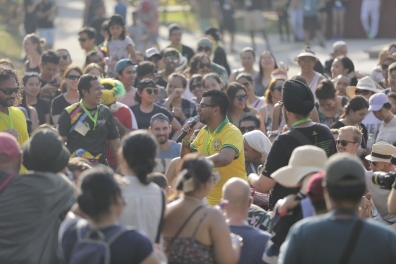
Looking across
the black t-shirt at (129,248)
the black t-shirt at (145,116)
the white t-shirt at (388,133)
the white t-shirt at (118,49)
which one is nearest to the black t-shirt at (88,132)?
the black t-shirt at (145,116)

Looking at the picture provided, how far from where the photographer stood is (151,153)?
529cm

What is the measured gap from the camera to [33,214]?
539cm

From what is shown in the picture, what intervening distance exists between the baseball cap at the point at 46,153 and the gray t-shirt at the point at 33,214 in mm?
70

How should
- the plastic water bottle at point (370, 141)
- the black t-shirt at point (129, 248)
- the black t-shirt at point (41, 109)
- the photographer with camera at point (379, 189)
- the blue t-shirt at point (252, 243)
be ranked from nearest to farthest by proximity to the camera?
the black t-shirt at point (129, 248) < the blue t-shirt at point (252, 243) < the photographer with camera at point (379, 189) < the plastic water bottle at point (370, 141) < the black t-shirt at point (41, 109)

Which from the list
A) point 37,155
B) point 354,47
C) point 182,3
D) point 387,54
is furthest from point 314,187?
point 182,3

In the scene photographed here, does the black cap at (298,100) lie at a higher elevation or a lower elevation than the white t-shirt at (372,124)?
higher

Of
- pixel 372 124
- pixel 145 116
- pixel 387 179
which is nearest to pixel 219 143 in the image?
pixel 387 179

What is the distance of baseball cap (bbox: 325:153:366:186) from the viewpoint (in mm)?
4562

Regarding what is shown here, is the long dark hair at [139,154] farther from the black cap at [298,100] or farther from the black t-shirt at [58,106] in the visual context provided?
the black t-shirt at [58,106]

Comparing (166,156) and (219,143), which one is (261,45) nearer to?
(166,156)

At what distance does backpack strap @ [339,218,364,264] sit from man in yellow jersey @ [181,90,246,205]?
118 inches

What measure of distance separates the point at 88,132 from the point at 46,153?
346 centimetres

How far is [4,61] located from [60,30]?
18244 millimetres

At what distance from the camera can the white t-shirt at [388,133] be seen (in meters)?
9.81
